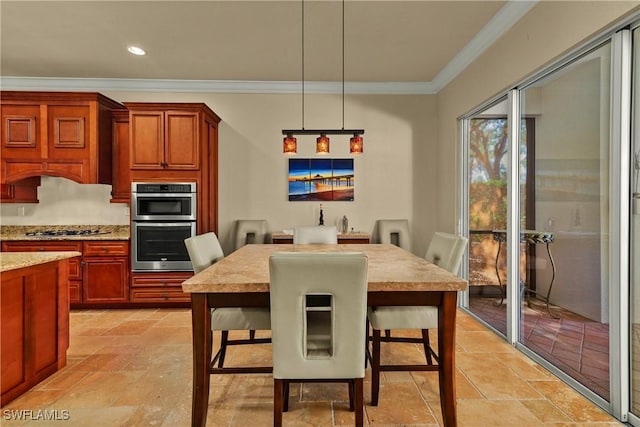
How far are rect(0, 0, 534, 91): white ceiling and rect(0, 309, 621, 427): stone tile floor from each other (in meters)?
2.70

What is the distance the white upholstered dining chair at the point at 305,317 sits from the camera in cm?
152

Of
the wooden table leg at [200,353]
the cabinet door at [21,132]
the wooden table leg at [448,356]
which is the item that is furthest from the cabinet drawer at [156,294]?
the wooden table leg at [448,356]

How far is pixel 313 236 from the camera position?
3.31 m

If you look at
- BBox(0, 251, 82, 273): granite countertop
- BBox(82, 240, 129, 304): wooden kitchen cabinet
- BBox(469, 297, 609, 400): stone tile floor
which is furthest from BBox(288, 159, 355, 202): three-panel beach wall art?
BBox(0, 251, 82, 273): granite countertop

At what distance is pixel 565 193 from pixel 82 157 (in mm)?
4657

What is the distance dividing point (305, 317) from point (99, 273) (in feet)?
11.3

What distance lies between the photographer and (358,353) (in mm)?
1627

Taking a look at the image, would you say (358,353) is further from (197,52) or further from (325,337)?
(197,52)

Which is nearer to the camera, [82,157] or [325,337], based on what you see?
[325,337]

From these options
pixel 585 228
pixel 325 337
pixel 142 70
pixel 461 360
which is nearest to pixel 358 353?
pixel 325 337

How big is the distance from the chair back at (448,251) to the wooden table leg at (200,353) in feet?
4.91

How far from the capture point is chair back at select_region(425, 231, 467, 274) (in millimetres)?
2268

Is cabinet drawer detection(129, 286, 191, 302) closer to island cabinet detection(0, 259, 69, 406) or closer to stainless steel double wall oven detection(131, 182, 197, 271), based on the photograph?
stainless steel double wall oven detection(131, 182, 197, 271)

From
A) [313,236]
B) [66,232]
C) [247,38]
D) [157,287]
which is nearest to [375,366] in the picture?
[313,236]
